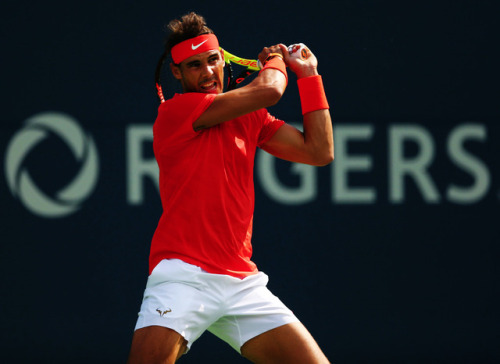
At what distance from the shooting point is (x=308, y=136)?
315 cm

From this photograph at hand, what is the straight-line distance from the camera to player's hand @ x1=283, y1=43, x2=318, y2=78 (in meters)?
3.13

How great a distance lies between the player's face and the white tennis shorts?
0.64 m

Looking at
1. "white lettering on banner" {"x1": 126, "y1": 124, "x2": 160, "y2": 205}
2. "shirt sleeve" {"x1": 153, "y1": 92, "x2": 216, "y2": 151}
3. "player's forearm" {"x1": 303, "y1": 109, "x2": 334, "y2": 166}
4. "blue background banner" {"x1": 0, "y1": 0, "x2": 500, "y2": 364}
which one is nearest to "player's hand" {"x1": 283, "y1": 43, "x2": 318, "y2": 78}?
"player's forearm" {"x1": 303, "y1": 109, "x2": 334, "y2": 166}

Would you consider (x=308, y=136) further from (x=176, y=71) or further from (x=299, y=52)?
(x=176, y=71)

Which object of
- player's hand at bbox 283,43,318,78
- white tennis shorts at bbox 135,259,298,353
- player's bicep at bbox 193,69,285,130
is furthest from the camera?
player's hand at bbox 283,43,318,78

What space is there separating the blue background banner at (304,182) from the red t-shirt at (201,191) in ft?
5.65

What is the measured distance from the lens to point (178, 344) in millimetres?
2797

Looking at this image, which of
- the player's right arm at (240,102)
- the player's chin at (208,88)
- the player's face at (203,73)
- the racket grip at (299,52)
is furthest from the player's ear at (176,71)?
the racket grip at (299,52)

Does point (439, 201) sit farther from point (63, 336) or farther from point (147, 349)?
point (147, 349)

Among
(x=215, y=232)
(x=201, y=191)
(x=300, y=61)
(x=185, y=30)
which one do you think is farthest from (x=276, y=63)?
(x=215, y=232)

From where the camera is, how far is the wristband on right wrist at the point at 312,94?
10.2 feet

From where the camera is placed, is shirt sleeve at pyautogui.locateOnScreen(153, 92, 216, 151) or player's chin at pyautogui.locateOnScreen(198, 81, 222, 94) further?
player's chin at pyautogui.locateOnScreen(198, 81, 222, 94)

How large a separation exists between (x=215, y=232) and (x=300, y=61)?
70cm

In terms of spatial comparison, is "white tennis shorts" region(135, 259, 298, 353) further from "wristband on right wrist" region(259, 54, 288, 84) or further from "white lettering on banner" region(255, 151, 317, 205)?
"white lettering on banner" region(255, 151, 317, 205)
